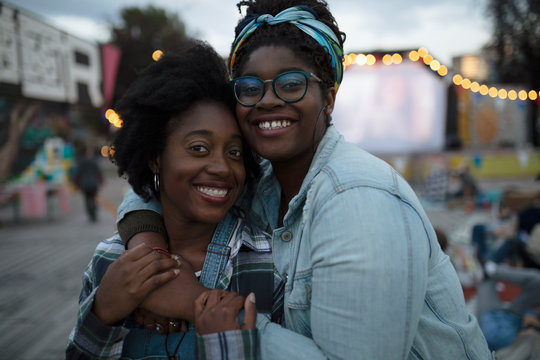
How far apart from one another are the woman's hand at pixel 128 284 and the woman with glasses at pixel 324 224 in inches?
8.4

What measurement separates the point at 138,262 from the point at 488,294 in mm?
3493

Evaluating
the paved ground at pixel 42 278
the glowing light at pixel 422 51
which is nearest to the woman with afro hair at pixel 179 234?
the paved ground at pixel 42 278

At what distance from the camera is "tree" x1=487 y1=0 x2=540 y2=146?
21.1m

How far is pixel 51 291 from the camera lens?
4.89 meters

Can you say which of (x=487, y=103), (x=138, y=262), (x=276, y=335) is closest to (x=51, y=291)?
(x=138, y=262)

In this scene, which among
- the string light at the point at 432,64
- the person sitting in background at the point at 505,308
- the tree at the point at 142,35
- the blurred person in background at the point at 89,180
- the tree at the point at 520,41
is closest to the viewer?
the person sitting in background at the point at 505,308

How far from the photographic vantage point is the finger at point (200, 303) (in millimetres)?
1298

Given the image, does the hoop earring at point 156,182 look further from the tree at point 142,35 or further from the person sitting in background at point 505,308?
the tree at point 142,35

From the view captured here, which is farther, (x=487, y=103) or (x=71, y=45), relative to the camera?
(x=487, y=103)

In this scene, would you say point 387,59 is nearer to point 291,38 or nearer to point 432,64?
point 432,64

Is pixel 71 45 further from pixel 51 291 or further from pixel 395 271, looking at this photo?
pixel 395 271

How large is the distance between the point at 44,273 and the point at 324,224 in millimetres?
5765

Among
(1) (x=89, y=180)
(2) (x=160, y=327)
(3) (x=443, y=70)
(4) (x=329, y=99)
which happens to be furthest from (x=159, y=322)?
(3) (x=443, y=70)

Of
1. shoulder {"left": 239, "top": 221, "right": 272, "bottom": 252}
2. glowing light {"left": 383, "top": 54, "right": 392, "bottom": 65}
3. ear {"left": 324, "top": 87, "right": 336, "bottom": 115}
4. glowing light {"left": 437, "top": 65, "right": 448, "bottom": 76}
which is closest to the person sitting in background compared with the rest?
shoulder {"left": 239, "top": 221, "right": 272, "bottom": 252}
